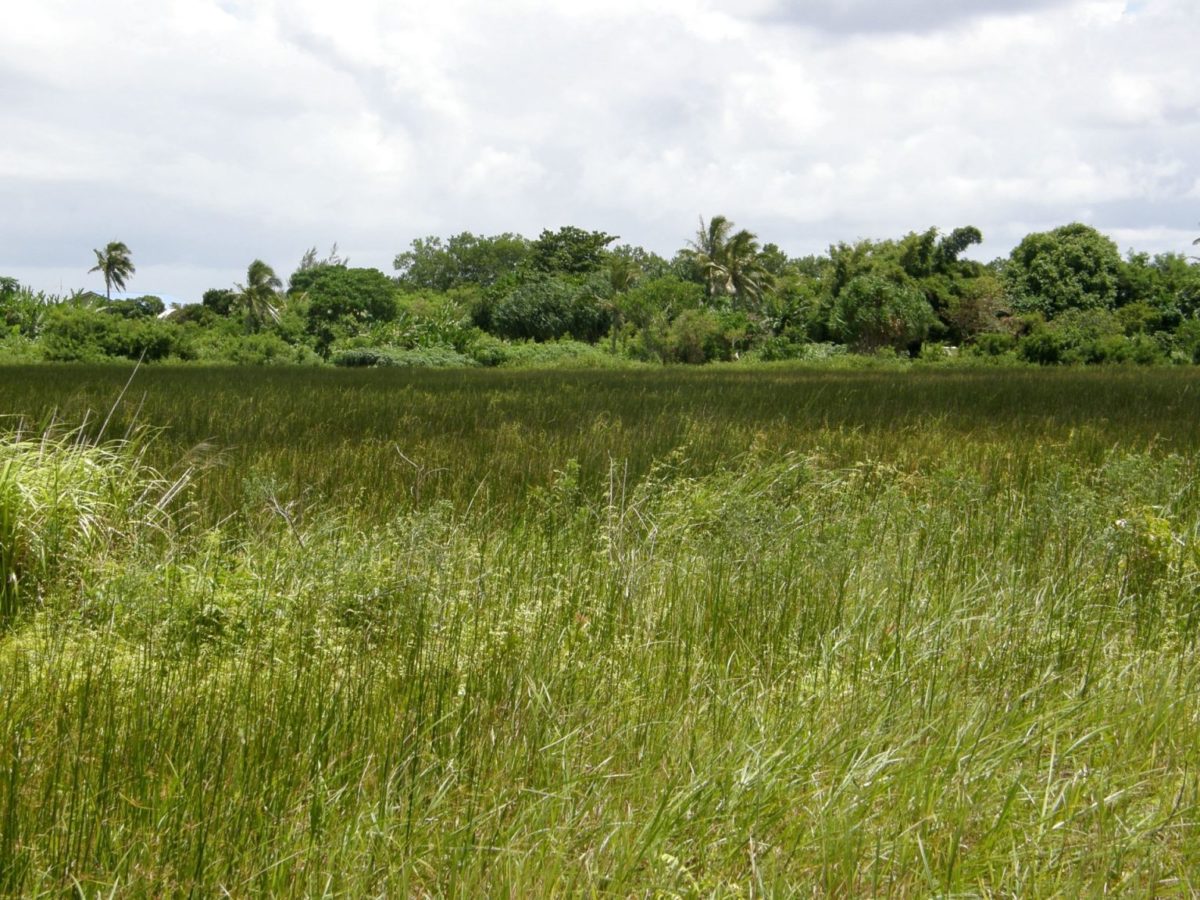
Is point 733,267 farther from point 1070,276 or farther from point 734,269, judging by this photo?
point 1070,276

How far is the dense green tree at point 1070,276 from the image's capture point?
132 feet

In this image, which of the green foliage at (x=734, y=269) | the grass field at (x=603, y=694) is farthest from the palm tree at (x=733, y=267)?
the grass field at (x=603, y=694)

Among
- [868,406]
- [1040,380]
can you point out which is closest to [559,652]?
[868,406]

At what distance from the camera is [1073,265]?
40844 millimetres

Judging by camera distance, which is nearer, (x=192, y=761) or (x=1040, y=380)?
(x=192, y=761)

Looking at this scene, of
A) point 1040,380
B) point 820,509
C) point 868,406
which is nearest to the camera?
point 820,509

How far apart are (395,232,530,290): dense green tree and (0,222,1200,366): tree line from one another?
24.6 meters

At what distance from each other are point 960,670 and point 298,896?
2302 mm

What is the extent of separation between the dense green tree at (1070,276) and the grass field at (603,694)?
36605 mm

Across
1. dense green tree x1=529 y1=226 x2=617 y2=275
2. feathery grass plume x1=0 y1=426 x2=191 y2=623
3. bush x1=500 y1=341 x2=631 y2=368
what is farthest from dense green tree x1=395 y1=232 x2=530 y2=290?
feathery grass plume x1=0 y1=426 x2=191 y2=623

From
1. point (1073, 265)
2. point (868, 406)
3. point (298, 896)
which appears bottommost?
point (298, 896)

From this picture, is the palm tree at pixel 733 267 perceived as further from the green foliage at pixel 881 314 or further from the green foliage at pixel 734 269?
the green foliage at pixel 881 314

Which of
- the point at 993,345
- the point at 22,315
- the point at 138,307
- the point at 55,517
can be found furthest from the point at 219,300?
the point at 55,517

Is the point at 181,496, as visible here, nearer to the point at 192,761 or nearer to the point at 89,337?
the point at 192,761
